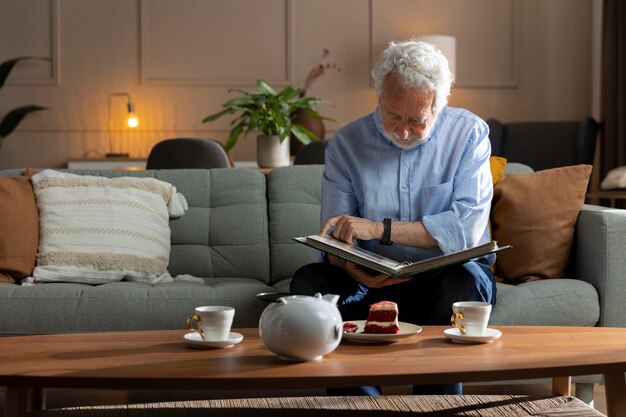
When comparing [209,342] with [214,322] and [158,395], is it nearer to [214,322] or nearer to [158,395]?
[214,322]

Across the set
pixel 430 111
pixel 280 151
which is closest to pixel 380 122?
pixel 430 111

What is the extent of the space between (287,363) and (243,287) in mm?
1081

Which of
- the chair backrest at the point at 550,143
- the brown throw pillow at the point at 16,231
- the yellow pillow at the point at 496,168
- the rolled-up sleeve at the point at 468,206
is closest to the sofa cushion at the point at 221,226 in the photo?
the brown throw pillow at the point at 16,231

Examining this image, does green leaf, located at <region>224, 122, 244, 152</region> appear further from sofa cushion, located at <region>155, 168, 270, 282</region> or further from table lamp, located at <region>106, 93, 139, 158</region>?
table lamp, located at <region>106, 93, 139, 158</region>

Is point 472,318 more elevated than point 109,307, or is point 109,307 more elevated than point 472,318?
point 472,318

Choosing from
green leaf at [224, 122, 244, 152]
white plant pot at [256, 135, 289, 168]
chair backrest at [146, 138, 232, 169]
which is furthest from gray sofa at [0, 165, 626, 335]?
green leaf at [224, 122, 244, 152]

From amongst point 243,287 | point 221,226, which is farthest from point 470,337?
point 221,226

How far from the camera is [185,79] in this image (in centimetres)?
582

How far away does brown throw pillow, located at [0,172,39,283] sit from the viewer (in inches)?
110

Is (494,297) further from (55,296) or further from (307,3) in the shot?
(307,3)

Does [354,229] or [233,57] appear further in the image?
[233,57]

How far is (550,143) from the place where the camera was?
5.13 m

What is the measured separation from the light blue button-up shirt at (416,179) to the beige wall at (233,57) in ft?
11.4

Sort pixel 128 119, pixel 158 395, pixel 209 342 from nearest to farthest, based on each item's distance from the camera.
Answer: pixel 209 342
pixel 158 395
pixel 128 119
